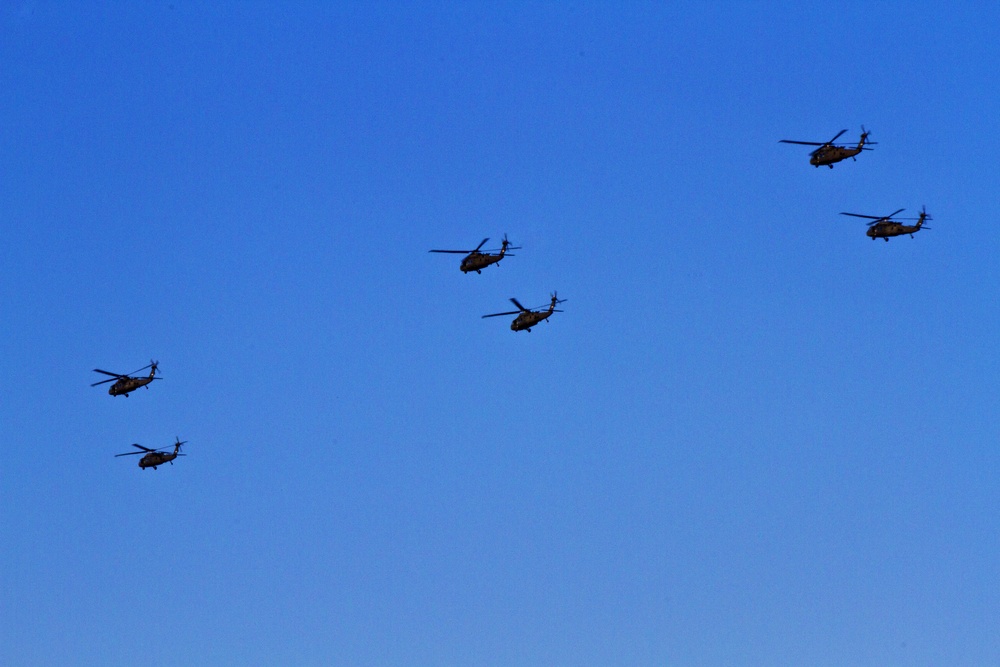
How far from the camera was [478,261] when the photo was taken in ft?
600

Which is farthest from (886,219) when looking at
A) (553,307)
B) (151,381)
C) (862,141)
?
(151,381)

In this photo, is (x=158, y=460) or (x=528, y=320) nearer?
(x=528, y=320)

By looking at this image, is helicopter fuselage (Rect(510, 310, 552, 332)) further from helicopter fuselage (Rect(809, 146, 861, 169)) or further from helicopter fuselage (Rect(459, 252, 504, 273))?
helicopter fuselage (Rect(809, 146, 861, 169))

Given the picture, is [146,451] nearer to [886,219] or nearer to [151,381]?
[151,381]

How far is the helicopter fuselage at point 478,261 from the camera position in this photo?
183m

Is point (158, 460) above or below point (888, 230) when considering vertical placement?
below

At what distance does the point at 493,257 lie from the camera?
183000 millimetres

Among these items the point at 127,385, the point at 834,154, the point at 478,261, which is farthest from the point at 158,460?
the point at 834,154

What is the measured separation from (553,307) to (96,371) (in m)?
46.8

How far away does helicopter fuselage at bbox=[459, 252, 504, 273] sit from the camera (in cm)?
18262

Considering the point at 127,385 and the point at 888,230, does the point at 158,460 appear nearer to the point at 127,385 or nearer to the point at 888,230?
the point at 127,385

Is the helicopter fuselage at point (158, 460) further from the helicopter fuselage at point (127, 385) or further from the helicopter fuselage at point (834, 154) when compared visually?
the helicopter fuselage at point (834, 154)

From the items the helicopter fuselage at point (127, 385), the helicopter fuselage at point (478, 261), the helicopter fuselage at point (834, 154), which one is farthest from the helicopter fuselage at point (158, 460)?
the helicopter fuselage at point (834, 154)

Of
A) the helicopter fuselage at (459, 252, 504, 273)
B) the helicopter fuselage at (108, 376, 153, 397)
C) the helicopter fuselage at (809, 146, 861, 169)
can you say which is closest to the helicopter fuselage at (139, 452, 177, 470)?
the helicopter fuselage at (108, 376, 153, 397)
